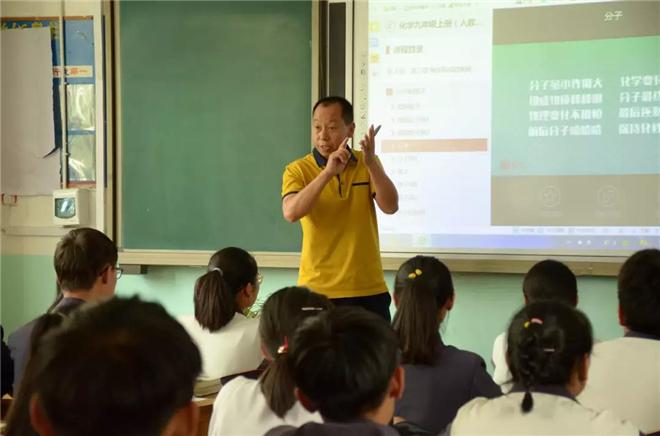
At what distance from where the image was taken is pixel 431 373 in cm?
191

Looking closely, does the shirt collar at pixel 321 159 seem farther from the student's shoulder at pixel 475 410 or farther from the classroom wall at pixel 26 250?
the classroom wall at pixel 26 250

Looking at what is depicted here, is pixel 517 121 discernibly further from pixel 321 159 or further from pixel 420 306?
pixel 420 306

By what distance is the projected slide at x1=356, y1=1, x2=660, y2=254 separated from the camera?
3277 millimetres

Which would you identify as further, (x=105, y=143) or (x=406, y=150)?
(x=105, y=143)

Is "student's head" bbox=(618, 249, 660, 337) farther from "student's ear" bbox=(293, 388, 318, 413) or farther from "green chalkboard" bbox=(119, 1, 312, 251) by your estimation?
"green chalkboard" bbox=(119, 1, 312, 251)

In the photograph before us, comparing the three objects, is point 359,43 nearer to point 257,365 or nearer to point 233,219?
point 233,219

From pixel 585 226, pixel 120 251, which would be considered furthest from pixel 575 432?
pixel 120 251

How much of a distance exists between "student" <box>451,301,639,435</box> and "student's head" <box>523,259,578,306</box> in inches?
34.3

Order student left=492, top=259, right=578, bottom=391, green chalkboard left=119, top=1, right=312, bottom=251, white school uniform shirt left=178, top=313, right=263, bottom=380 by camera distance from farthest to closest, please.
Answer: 1. green chalkboard left=119, top=1, right=312, bottom=251
2. student left=492, top=259, right=578, bottom=391
3. white school uniform shirt left=178, top=313, right=263, bottom=380

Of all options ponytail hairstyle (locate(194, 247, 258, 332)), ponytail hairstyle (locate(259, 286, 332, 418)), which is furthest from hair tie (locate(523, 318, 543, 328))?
ponytail hairstyle (locate(194, 247, 258, 332))

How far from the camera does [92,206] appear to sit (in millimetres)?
4000

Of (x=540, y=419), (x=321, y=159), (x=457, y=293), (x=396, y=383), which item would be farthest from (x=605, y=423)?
(x=457, y=293)

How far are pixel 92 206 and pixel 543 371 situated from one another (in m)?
3.09

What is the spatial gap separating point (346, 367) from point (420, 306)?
824 millimetres
